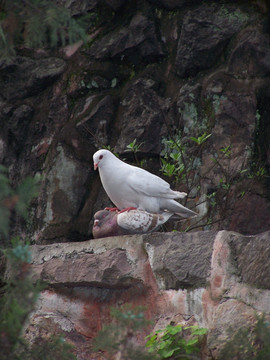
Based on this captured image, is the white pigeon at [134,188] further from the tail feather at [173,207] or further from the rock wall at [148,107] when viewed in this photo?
the rock wall at [148,107]

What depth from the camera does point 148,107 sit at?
4184 millimetres

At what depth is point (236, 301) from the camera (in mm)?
2490

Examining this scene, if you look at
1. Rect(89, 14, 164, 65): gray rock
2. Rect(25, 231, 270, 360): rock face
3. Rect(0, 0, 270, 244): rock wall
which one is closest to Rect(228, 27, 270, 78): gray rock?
Rect(0, 0, 270, 244): rock wall

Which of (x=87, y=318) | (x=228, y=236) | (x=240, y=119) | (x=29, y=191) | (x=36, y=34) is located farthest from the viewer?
(x=240, y=119)

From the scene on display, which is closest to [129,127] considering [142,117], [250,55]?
[142,117]

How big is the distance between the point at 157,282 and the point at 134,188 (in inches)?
25.5

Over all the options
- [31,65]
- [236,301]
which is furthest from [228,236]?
[31,65]

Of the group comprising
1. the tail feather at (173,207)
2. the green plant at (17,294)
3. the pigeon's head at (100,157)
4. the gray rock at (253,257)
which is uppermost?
the green plant at (17,294)

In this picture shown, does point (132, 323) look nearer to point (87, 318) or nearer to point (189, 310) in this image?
point (189, 310)

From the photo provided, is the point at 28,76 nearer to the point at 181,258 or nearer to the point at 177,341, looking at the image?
the point at 181,258

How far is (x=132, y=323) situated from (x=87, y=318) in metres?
1.29

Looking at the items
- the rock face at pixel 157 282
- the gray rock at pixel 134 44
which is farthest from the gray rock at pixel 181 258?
the gray rock at pixel 134 44

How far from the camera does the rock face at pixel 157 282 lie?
2533 mm

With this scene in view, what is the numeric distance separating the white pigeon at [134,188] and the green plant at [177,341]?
0.85 meters
